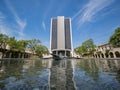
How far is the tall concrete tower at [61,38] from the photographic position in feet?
349

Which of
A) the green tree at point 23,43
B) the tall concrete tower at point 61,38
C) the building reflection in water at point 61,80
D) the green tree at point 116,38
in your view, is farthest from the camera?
the tall concrete tower at point 61,38

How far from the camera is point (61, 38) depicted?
4222 inches

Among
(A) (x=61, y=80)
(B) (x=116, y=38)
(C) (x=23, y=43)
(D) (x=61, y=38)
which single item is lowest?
(A) (x=61, y=80)

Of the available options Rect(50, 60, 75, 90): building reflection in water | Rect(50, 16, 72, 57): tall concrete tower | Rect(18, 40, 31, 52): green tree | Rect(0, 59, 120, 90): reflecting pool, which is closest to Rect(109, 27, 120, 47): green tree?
Rect(0, 59, 120, 90): reflecting pool

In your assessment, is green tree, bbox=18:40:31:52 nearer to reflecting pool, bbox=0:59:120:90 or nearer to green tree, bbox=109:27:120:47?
green tree, bbox=109:27:120:47

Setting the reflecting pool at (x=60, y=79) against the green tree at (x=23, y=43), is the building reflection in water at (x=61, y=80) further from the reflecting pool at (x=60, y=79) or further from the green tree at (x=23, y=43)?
the green tree at (x=23, y=43)

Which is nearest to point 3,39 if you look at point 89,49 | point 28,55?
point 28,55

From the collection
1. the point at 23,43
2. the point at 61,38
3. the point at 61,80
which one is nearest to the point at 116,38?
the point at 61,80

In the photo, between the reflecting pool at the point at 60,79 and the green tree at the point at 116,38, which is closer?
the reflecting pool at the point at 60,79

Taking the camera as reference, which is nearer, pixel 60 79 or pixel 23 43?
pixel 60 79

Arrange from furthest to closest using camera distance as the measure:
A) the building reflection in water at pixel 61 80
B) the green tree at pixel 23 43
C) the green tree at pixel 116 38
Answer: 1. the green tree at pixel 23 43
2. the green tree at pixel 116 38
3. the building reflection in water at pixel 61 80

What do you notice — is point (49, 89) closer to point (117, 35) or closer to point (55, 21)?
point (117, 35)

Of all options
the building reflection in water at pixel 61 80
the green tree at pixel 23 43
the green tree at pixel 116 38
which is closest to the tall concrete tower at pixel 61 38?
the green tree at pixel 23 43

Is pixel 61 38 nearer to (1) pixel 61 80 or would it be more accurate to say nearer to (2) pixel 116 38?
(2) pixel 116 38
